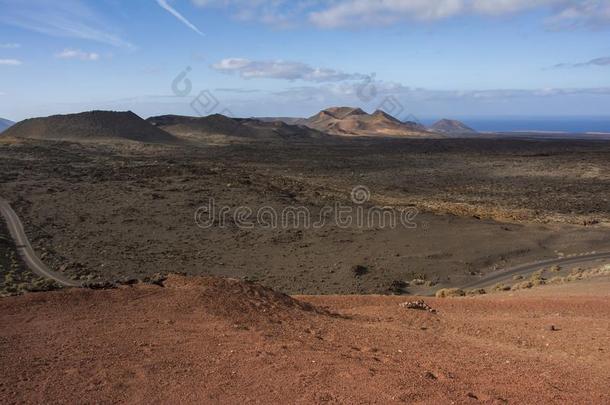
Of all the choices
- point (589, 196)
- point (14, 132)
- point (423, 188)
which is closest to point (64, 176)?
point (423, 188)

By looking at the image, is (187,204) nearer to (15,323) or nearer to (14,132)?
(15,323)

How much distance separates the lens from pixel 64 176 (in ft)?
115

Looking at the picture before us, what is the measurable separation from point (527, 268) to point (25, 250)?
19432 millimetres

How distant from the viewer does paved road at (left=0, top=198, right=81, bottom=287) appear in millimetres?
16516

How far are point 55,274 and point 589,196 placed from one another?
3667 centimetres

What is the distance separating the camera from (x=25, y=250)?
19531mm

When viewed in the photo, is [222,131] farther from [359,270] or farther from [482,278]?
[482,278]

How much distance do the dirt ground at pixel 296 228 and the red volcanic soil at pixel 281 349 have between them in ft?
23.8

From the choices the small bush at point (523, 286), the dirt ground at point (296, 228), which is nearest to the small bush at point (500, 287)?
the small bush at point (523, 286)

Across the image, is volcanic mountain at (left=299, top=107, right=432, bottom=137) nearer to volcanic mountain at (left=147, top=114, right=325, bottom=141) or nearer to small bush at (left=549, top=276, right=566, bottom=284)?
volcanic mountain at (left=147, top=114, right=325, bottom=141)

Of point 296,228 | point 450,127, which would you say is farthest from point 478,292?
point 450,127

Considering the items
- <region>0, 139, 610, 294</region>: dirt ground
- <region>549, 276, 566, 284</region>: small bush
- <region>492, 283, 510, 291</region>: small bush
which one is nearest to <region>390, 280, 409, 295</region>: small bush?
<region>0, 139, 610, 294</region>: dirt ground

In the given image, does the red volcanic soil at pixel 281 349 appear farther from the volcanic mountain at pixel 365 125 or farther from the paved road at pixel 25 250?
the volcanic mountain at pixel 365 125

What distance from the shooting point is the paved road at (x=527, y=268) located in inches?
735
